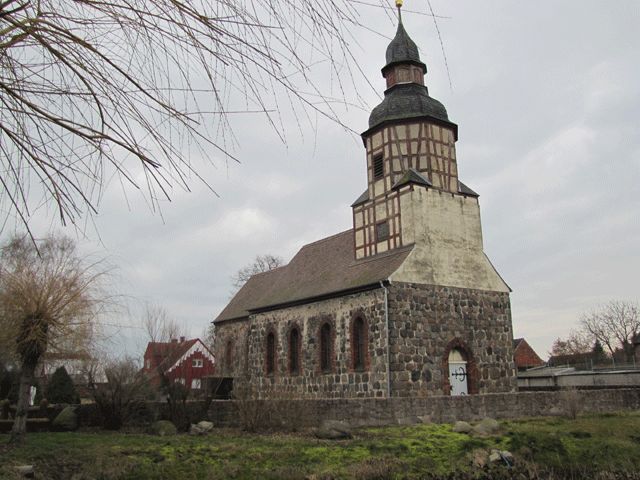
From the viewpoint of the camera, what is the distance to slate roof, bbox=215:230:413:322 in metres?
20.6

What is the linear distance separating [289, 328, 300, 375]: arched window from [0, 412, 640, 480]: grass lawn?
10.6 meters

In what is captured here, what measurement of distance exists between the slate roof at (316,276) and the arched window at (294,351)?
4.52ft

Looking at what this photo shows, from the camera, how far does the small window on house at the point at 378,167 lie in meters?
22.2

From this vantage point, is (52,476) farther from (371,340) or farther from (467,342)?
(467,342)

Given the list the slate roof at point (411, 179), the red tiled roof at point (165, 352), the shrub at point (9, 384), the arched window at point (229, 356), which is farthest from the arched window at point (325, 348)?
the shrub at point (9, 384)

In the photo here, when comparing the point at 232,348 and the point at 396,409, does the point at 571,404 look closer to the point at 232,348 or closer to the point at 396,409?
the point at 396,409

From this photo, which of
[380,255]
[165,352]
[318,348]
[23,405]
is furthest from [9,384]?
[380,255]

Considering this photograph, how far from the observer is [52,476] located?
8570 mm

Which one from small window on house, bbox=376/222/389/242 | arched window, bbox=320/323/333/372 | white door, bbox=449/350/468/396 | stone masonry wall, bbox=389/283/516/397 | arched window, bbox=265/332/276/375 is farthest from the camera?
arched window, bbox=265/332/276/375

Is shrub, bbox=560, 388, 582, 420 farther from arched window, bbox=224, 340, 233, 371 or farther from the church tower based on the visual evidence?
arched window, bbox=224, 340, 233, 371

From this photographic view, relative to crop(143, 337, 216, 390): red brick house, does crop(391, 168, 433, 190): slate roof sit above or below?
above

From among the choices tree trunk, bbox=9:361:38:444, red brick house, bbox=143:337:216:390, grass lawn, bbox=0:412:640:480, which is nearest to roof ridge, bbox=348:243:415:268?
red brick house, bbox=143:337:216:390

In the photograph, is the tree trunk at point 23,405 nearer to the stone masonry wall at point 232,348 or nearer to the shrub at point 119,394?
the shrub at point 119,394

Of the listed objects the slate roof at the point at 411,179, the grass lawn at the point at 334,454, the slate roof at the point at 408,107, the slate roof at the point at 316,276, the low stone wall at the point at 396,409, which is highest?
the slate roof at the point at 408,107
